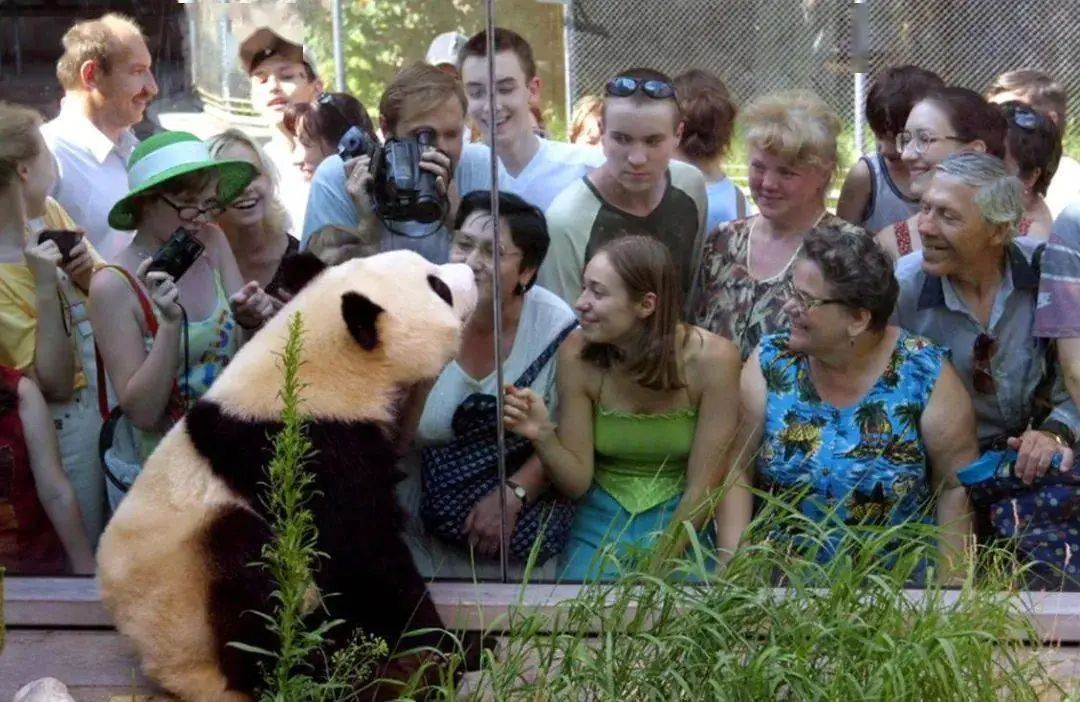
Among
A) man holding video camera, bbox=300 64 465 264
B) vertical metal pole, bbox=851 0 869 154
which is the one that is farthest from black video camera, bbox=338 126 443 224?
vertical metal pole, bbox=851 0 869 154

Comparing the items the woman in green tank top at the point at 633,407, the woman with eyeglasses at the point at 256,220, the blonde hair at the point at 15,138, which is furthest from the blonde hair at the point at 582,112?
the blonde hair at the point at 15,138

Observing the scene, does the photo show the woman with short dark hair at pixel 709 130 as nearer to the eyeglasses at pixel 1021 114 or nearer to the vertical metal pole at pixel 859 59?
the vertical metal pole at pixel 859 59

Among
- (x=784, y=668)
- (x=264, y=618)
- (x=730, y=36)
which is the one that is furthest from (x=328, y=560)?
(x=730, y=36)

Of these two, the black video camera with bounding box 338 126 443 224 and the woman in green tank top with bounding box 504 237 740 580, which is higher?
the black video camera with bounding box 338 126 443 224

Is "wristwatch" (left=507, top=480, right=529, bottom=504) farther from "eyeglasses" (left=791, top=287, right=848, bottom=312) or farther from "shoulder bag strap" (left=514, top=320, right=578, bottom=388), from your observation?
"eyeglasses" (left=791, top=287, right=848, bottom=312)

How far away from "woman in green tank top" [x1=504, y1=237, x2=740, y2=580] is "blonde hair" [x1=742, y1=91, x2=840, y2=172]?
0.42 meters

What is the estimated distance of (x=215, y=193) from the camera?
4.82 metres

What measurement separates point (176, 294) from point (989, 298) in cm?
221

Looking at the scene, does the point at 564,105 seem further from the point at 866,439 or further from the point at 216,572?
the point at 216,572

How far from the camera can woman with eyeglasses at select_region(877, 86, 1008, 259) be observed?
16.1 feet

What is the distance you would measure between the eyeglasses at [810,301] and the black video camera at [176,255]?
64.1 inches

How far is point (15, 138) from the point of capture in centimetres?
484

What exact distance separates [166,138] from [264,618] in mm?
1387

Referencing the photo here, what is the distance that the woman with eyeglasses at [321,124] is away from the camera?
15.8ft
